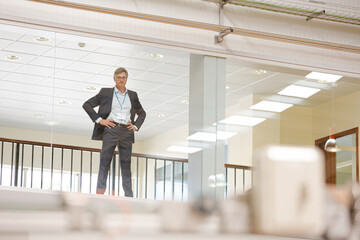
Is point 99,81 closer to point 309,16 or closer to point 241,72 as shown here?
point 241,72

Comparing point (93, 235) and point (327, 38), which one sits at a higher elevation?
point (327, 38)

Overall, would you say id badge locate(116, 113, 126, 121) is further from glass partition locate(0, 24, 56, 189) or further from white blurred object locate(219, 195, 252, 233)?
white blurred object locate(219, 195, 252, 233)

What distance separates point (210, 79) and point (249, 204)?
20.1ft

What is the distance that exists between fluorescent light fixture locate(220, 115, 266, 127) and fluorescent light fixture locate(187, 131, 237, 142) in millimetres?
121

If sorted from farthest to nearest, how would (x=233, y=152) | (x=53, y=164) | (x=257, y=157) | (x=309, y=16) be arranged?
1. (x=309, y=16)
2. (x=233, y=152)
3. (x=53, y=164)
4. (x=257, y=157)

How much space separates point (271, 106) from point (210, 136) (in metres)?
0.77

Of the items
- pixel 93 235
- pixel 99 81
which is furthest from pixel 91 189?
pixel 93 235

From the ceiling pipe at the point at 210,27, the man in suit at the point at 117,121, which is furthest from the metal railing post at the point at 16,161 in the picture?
the ceiling pipe at the point at 210,27

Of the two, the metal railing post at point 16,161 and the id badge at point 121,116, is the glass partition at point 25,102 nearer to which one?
the metal railing post at point 16,161

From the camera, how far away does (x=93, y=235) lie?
3.11 ft

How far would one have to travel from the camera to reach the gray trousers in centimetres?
666

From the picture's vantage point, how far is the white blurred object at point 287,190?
91cm

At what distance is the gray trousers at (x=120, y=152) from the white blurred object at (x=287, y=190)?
5773 millimetres

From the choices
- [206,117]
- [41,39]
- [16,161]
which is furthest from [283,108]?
[16,161]
